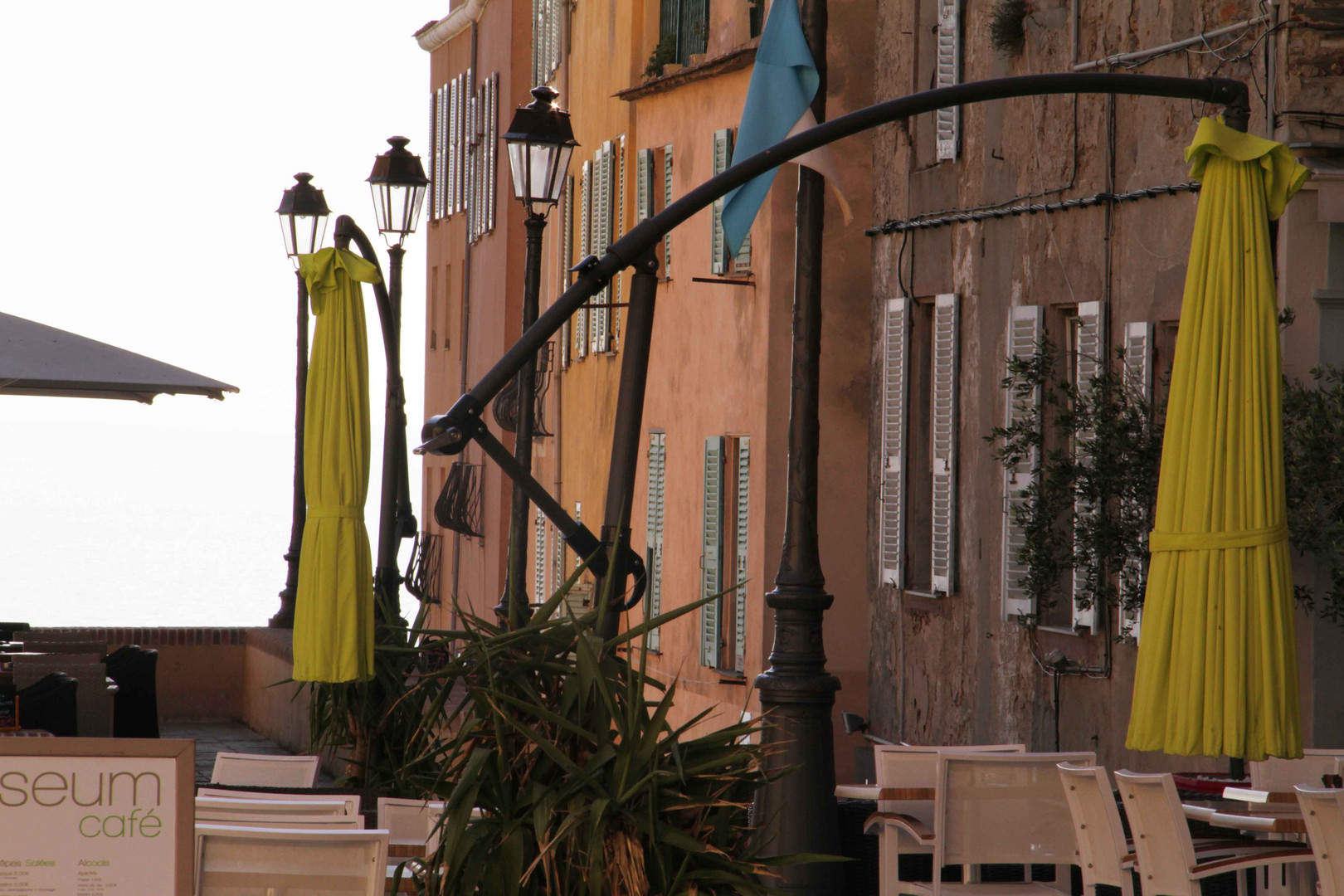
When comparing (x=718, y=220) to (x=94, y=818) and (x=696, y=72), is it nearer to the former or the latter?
(x=696, y=72)

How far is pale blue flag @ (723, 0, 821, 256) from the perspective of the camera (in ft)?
29.1

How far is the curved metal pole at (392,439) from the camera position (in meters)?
13.1

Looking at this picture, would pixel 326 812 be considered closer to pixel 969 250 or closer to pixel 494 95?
pixel 969 250

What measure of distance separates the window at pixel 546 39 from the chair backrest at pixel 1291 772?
20.7m

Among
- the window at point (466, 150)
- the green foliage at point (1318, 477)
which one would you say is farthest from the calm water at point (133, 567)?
the green foliage at point (1318, 477)

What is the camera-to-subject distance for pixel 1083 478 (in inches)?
475

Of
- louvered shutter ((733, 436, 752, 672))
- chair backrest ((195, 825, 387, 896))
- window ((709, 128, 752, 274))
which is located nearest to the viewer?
chair backrest ((195, 825, 387, 896))

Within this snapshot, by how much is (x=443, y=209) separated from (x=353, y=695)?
25.4m

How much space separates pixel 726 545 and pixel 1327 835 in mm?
12812

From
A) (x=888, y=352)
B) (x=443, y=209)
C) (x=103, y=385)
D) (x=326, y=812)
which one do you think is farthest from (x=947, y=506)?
(x=443, y=209)

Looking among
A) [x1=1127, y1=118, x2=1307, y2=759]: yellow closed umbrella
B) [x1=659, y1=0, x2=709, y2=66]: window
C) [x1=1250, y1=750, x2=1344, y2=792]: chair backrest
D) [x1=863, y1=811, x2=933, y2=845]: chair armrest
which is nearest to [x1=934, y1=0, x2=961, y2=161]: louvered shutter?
[x1=659, y1=0, x2=709, y2=66]: window

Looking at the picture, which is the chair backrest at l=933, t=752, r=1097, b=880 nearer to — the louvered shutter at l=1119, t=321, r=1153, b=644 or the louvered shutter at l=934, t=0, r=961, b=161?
the louvered shutter at l=1119, t=321, r=1153, b=644

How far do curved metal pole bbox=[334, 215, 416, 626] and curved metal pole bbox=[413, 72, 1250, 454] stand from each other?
18.2 feet

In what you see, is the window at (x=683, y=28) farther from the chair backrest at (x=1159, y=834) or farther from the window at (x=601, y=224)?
the chair backrest at (x=1159, y=834)
